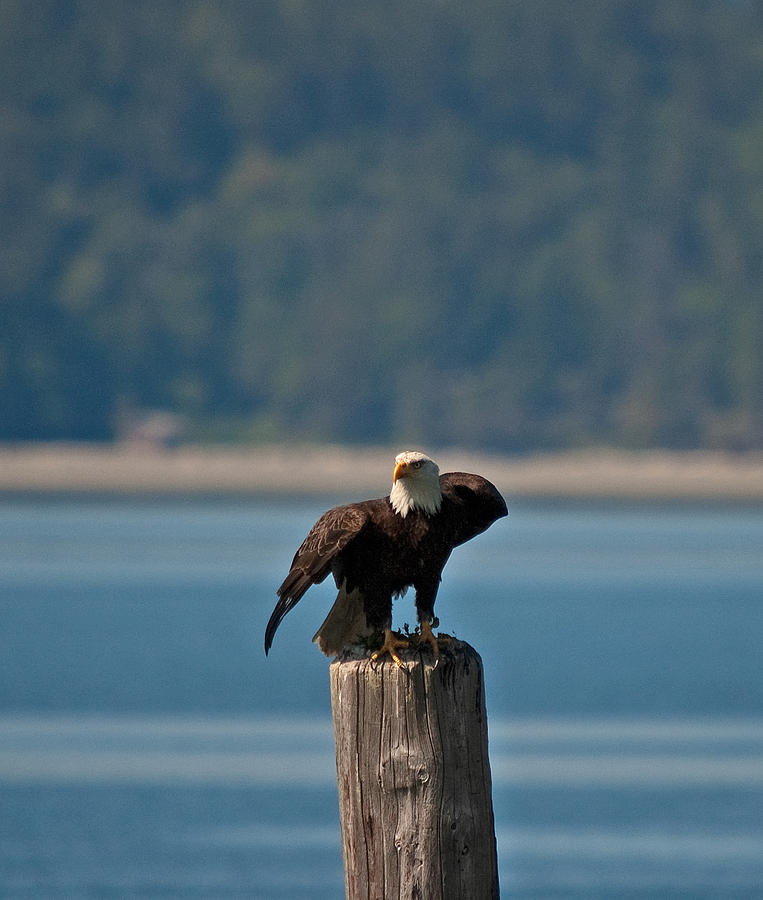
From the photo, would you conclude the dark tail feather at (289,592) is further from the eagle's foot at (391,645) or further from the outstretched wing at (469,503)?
the outstretched wing at (469,503)

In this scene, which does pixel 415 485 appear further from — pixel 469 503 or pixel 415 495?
pixel 469 503

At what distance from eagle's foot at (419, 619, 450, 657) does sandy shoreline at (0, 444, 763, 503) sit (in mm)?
78959

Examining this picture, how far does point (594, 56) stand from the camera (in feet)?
395

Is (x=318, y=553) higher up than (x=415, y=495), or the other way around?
(x=415, y=495)

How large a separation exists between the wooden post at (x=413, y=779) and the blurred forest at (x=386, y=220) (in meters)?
84.8

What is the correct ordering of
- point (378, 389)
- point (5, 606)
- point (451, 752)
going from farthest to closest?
1. point (378, 389)
2. point (5, 606)
3. point (451, 752)

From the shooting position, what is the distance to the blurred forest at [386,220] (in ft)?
310

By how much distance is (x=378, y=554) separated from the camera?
626 cm

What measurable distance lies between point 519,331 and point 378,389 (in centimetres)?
758

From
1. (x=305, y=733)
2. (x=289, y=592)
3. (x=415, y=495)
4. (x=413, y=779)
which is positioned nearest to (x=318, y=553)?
(x=289, y=592)

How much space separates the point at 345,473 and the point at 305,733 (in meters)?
66.4

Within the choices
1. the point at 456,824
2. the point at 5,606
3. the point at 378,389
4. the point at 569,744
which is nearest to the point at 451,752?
the point at 456,824

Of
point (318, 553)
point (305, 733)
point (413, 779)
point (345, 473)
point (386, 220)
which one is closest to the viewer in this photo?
point (413, 779)

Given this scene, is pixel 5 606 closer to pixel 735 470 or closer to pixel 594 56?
pixel 735 470
